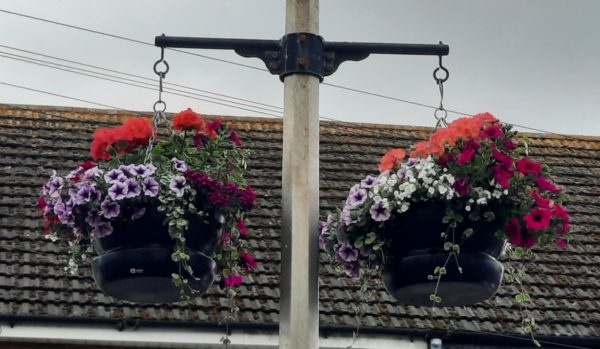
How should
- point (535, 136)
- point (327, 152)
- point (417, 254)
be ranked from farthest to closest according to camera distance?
1. point (535, 136)
2. point (327, 152)
3. point (417, 254)

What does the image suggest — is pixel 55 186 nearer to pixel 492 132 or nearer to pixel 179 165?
pixel 179 165

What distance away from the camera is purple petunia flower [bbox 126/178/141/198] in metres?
5.85

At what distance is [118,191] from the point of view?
19.2 feet

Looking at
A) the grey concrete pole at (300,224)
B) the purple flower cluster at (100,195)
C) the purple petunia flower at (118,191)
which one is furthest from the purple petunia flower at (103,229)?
the grey concrete pole at (300,224)

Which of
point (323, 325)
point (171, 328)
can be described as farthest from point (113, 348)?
point (323, 325)

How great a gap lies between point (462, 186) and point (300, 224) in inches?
30.4

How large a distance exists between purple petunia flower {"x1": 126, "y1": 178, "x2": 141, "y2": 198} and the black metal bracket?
Answer: 1.69 ft

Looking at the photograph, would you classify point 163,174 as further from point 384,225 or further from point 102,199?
point 384,225

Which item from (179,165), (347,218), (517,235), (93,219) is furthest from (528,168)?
(93,219)

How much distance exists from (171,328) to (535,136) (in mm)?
6951

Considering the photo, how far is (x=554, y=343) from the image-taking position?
40.5 feet

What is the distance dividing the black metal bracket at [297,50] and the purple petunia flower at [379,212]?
53 centimetres

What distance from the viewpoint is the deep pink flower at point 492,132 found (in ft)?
20.1

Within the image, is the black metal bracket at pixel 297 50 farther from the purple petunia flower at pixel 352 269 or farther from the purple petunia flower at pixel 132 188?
the purple petunia flower at pixel 352 269
